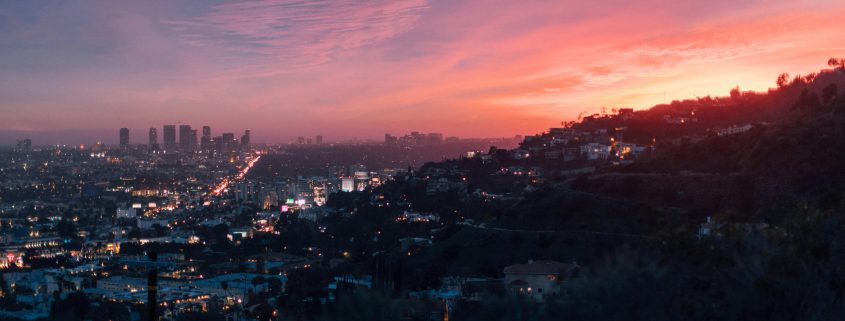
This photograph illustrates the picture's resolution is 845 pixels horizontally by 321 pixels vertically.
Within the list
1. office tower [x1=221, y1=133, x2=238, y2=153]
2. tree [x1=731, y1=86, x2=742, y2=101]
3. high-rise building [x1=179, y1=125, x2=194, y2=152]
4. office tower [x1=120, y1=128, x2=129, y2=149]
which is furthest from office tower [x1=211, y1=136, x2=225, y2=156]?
tree [x1=731, y1=86, x2=742, y2=101]

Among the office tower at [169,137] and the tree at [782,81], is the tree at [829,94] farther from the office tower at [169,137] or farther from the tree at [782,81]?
the office tower at [169,137]

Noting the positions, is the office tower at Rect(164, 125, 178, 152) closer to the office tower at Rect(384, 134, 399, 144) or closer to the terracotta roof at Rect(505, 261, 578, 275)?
the office tower at Rect(384, 134, 399, 144)

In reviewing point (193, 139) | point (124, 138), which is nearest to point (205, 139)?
point (193, 139)

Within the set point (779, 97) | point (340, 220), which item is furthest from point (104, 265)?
point (779, 97)

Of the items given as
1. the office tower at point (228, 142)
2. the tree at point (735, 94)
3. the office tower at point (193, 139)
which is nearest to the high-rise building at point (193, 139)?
the office tower at point (193, 139)

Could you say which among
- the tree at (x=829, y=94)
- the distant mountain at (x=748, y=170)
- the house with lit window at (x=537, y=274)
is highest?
the tree at (x=829, y=94)

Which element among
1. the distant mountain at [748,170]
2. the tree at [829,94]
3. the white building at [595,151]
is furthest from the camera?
the white building at [595,151]

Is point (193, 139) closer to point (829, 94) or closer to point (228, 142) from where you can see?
point (228, 142)
